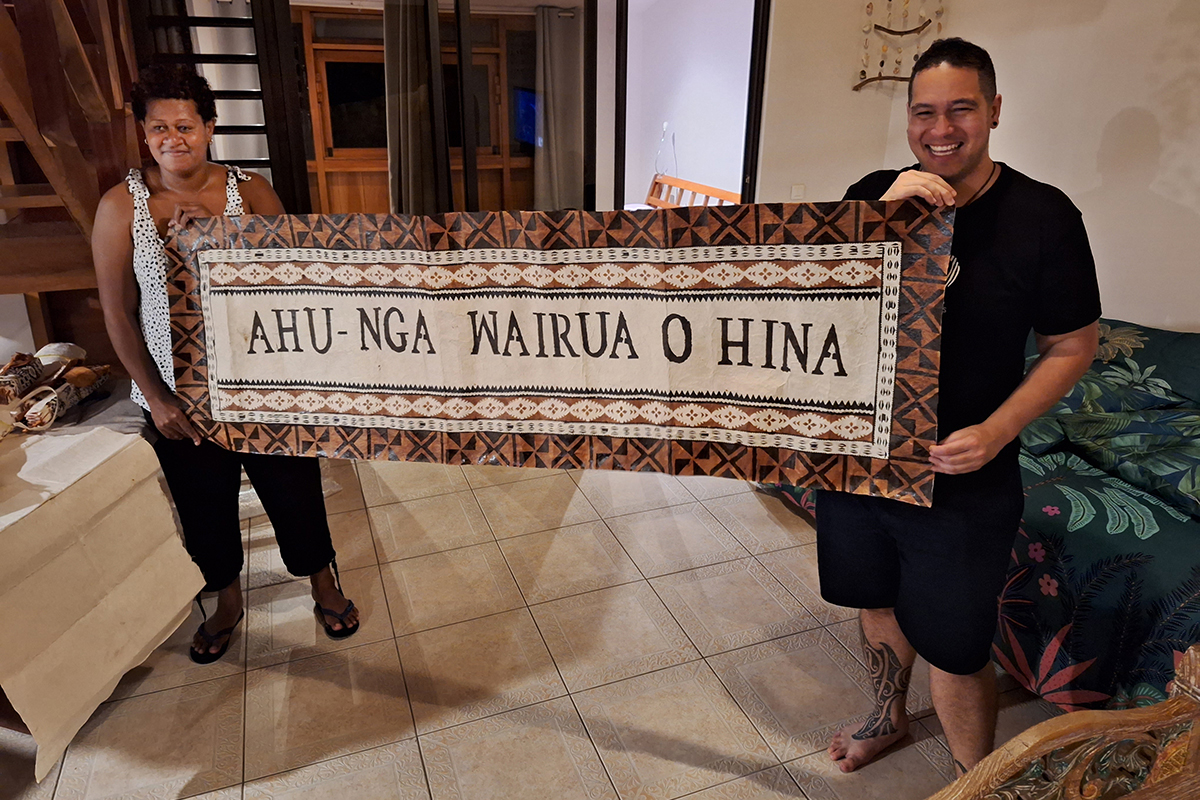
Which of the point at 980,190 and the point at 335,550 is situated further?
the point at 335,550

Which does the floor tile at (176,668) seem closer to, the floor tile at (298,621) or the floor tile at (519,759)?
the floor tile at (298,621)

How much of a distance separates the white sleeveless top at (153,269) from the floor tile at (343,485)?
4.00 ft

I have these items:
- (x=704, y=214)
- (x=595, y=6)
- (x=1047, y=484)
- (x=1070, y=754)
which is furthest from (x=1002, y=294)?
(x=595, y=6)

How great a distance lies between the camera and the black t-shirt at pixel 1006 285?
46.8 inches

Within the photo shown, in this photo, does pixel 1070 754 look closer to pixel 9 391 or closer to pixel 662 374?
pixel 662 374

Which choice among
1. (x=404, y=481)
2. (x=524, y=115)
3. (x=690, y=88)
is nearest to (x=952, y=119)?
(x=404, y=481)

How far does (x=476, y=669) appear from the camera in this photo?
6.74ft

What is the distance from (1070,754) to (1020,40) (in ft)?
10.7

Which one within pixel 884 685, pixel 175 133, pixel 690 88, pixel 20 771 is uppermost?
pixel 690 88

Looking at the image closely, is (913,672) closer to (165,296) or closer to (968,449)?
(968,449)

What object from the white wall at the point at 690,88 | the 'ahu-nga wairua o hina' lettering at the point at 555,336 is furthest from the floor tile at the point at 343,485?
the white wall at the point at 690,88

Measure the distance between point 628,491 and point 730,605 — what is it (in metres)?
0.84

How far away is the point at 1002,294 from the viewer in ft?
3.98

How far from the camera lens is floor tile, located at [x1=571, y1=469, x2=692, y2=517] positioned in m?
2.94
